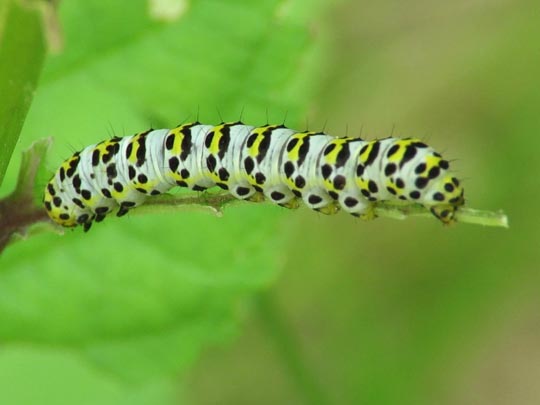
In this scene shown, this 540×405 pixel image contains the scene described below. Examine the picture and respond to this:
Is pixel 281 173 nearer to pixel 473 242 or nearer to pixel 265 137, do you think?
pixel 265 137

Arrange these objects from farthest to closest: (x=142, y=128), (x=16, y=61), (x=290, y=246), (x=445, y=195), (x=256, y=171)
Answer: (x=290, y=246), (x=142, y=128), (x=256, y=171), (x=445, y=195), (x=16, y=61)

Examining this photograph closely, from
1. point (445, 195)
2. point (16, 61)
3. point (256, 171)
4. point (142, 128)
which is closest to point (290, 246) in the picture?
point (142, 128)

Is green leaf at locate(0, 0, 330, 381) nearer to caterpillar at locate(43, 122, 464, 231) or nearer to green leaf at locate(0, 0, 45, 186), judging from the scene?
caterpillar at locate(43, 122, 464, 231)

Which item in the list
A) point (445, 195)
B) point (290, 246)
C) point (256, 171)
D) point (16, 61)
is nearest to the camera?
point (16, 61)

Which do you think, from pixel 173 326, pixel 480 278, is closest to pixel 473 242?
pixel 480 278

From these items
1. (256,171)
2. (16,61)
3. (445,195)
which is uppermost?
(16,61)

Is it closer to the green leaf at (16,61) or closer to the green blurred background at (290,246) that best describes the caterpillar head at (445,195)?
the green blurred background at (290,246)

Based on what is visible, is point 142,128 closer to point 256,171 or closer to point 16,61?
point 256,171
